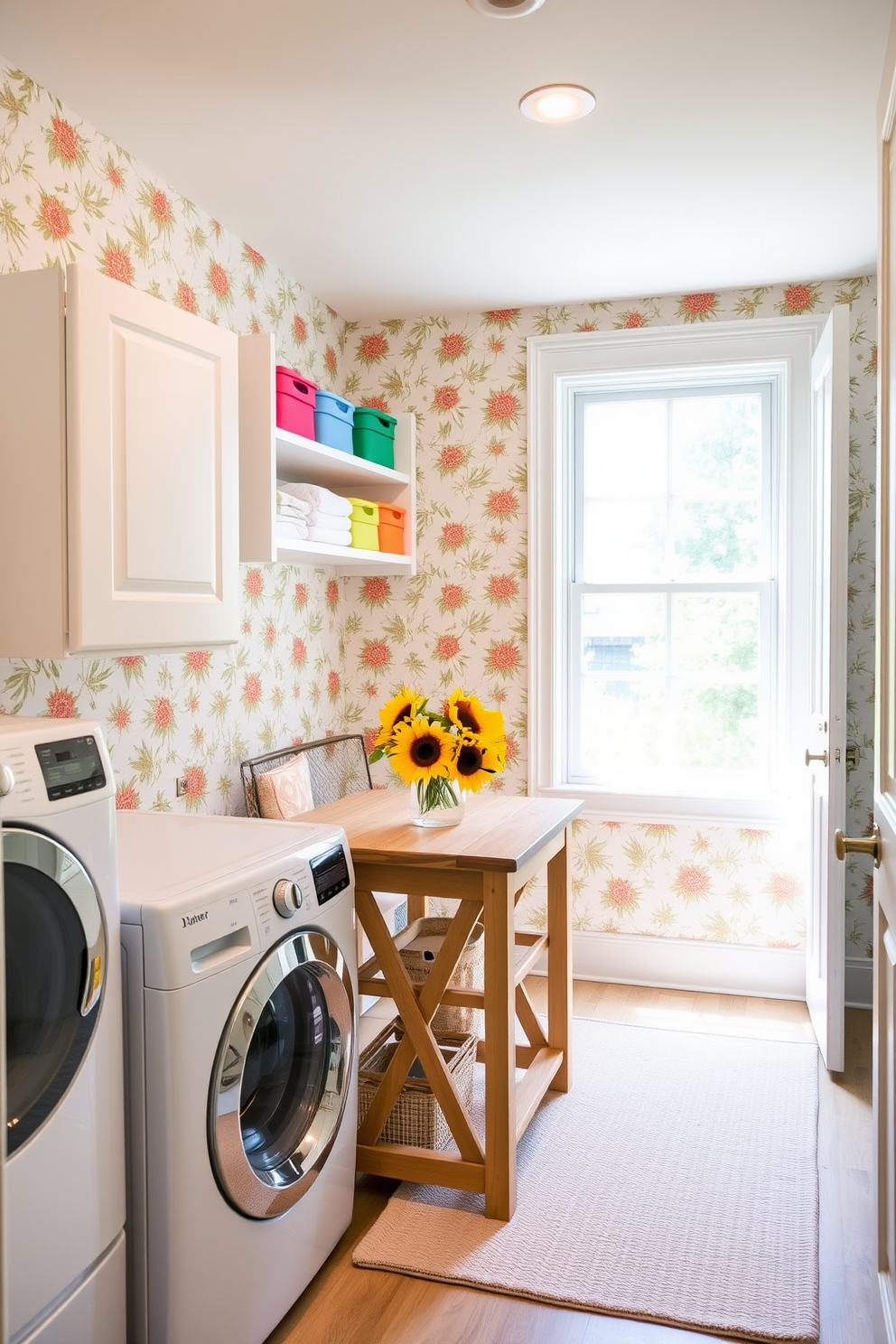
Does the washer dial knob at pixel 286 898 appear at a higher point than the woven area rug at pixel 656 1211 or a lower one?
higher

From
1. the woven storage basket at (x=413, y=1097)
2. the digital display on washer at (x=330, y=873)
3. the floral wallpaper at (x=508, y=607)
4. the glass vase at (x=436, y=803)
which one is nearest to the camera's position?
the digital display on washer at (x=330, y=873)

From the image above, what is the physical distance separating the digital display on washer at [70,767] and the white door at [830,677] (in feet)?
6.62

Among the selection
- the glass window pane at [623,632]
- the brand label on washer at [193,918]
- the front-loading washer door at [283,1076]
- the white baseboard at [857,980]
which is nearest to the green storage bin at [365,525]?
the glass window pane at [623,632]

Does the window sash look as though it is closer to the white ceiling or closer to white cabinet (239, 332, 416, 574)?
white cabinet (239, 332, 416, 574)

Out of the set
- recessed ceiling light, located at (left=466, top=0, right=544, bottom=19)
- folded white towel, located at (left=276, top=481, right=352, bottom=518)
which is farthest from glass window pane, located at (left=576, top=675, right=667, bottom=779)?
recessed ceiling light, located at (left=466, top=0, right=544, bottom=19)

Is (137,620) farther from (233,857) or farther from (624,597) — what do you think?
(624,597)

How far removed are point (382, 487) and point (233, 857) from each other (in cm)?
213

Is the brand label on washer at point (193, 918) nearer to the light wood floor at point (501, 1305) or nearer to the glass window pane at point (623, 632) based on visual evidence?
the light wood floor at point (501, 1305)

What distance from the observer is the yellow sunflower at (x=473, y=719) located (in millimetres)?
2400

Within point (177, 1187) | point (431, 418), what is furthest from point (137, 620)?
point (431, 418)

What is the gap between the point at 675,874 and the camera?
146 inches

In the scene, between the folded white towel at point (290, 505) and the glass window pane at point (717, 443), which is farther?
the glass window pane at point (717, 443)

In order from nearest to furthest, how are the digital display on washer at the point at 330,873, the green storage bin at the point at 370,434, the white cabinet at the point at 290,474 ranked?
the digital display on washer at the point at 330,873 < the white cabinet at the point at 290,474 < the green storage bin at the point at 370,434

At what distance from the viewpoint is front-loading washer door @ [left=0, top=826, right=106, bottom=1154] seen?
130 cm
